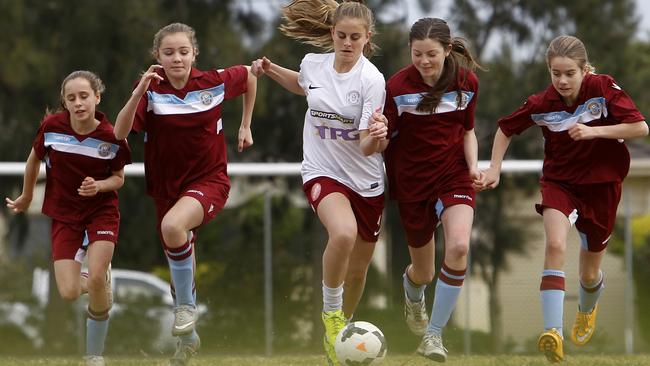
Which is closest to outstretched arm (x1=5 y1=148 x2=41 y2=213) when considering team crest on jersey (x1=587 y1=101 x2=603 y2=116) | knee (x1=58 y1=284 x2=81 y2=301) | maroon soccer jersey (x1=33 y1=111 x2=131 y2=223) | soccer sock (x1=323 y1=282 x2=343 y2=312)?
maroon soccer jersey (x1=33 y1=111 x2=131 y2=223)

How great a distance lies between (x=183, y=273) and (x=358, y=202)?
1079mm

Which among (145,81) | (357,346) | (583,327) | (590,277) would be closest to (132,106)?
(145,81)

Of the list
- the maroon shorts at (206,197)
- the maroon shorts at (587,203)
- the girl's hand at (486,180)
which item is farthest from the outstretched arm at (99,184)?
the maroon shorts at (587,203)

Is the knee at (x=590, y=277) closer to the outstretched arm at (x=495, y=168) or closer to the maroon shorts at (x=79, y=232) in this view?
the outstretched arm at (x=495, y=168)

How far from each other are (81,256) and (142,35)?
6.46 meters

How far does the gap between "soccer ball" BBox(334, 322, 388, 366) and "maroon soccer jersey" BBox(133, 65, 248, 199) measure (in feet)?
4.36

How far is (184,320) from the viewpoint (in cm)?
658

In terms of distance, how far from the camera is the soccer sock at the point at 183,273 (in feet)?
21.8

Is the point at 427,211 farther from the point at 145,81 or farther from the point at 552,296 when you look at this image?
the point at 145,81

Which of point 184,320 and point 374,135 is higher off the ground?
point 374,135

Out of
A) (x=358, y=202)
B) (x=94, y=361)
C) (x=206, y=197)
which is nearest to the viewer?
(x=358, y=202)

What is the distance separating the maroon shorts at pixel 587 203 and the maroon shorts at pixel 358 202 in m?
0.96

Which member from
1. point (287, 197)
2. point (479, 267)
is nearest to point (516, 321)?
point (479, 267)

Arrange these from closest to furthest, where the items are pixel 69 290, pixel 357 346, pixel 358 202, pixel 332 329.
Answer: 1. pixel 357 346
2. pixel 332 329
3. pixel 358 202
4. pixel 69 290
